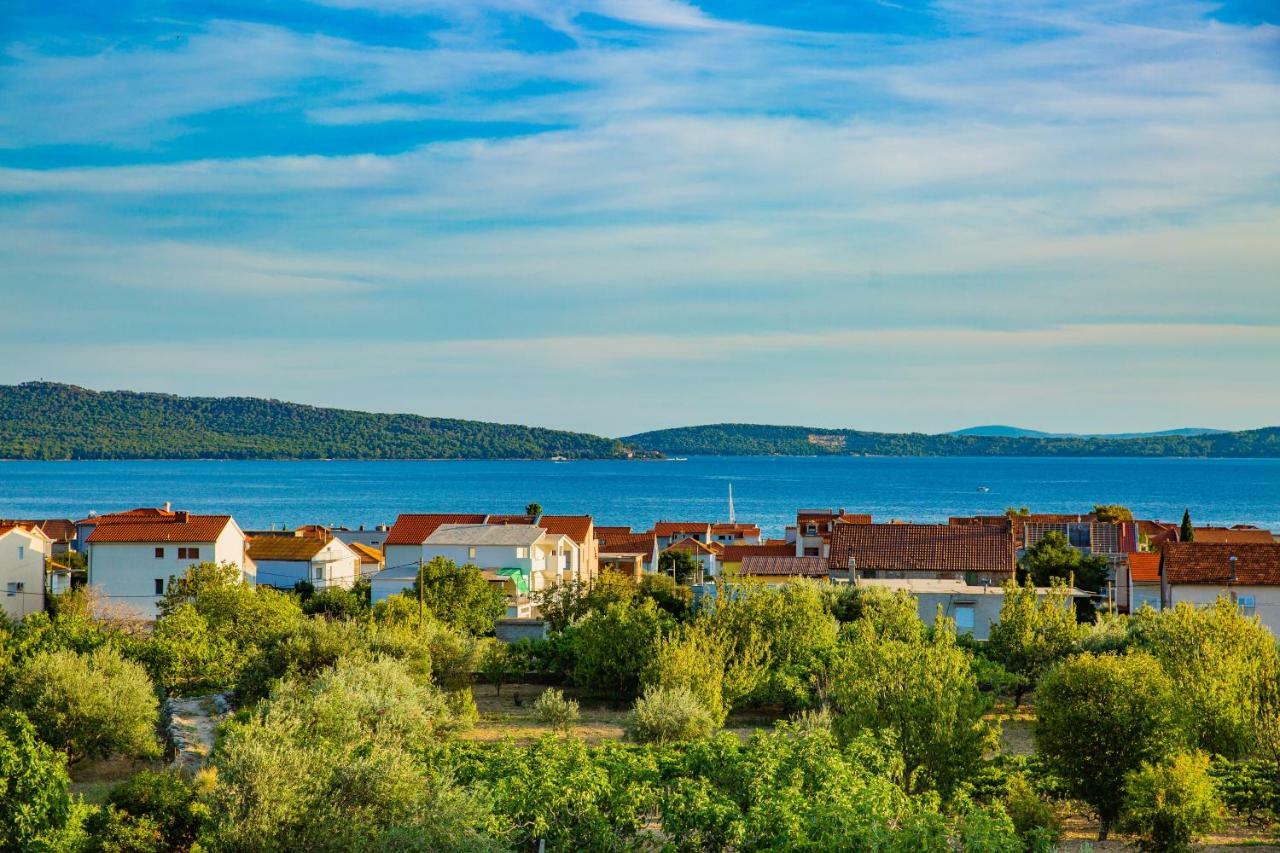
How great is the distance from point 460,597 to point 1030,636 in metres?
23.3

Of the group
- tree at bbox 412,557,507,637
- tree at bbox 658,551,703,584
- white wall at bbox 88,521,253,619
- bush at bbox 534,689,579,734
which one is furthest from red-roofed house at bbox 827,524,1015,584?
white wall at bbox 88,521,253,619

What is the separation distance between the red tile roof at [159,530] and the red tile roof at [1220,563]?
4308 centimetres

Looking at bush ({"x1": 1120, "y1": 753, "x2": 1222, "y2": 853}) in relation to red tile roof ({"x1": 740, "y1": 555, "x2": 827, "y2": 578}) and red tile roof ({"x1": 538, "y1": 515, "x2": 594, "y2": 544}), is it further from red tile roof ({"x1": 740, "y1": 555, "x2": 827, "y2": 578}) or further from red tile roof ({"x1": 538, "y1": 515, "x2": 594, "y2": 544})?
red tile roof ({"x1": 538, "y1": 515, "x2": 594, "y2": 544})

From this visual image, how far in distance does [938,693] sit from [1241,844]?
22.9 ft

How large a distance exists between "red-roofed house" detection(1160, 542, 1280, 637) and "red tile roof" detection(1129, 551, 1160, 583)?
4954 mm

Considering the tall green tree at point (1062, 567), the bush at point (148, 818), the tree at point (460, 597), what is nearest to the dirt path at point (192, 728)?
the bush at point (148, 818)

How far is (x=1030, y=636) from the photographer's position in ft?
139

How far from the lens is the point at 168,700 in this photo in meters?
40.9

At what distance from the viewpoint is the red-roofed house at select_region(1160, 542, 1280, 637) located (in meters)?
49.8

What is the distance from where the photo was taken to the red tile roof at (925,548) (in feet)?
194

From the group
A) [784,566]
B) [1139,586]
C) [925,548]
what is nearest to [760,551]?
[784,566]

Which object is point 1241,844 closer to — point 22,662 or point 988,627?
point 988,627

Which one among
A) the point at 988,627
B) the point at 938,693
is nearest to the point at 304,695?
the point at 938,693

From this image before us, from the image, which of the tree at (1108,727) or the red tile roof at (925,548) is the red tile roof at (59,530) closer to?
the red tile roof at (925,548)
